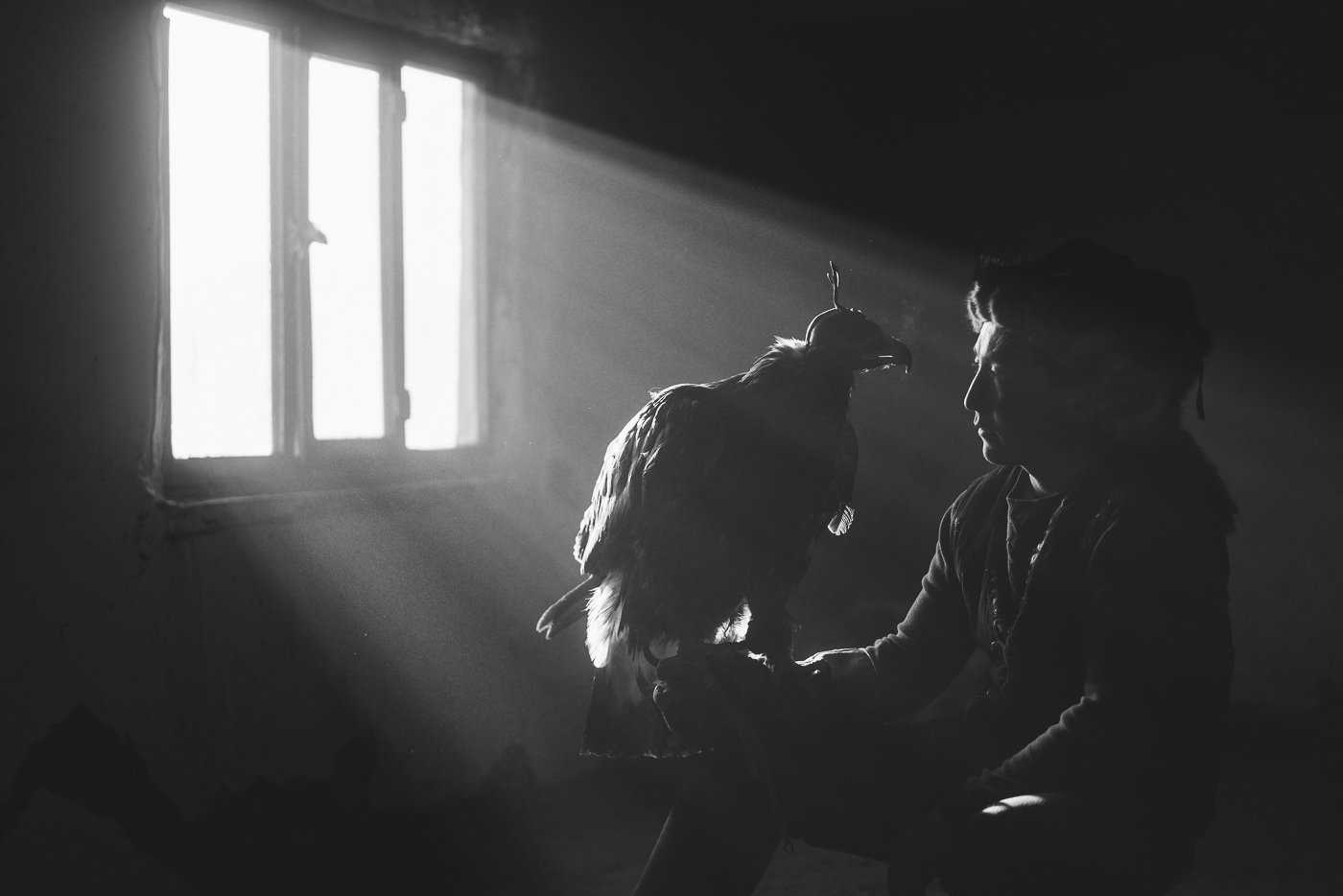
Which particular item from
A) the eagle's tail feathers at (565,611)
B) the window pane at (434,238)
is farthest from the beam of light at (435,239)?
the eagle's tail feathers at (565,611)

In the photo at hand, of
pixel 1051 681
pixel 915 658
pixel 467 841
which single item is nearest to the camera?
pixel 1051 681

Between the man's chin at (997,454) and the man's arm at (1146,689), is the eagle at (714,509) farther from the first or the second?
the man's arm at (1146,689)

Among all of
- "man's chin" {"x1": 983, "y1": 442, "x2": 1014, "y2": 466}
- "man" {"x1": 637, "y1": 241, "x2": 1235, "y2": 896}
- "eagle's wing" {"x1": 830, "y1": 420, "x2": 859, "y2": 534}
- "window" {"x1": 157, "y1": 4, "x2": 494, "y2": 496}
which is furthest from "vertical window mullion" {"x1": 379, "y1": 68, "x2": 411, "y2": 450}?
"man's chin" {"x1": 983, "y1": 442, "x2": 1014, "y2": 466}

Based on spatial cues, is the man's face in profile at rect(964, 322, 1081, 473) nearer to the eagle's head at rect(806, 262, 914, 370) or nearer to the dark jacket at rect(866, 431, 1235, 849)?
the dark jacket at rect(866, 431, 1235, 849)

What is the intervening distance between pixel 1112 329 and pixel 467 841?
1.96m

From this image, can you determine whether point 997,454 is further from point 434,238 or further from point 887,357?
point 434,238

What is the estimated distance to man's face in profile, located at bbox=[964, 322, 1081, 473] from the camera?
3.79 feet

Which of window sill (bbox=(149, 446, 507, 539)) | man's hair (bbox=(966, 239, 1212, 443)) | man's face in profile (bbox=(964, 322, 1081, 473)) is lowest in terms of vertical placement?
window sill (bbox=(149, 446, 507, 539))

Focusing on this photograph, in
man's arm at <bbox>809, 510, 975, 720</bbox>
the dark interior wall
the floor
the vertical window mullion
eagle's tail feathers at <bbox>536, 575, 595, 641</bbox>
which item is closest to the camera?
man's arm at <bbox>809, 510, 975, 720</bbox>

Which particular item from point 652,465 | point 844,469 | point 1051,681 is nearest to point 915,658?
point 1051,681

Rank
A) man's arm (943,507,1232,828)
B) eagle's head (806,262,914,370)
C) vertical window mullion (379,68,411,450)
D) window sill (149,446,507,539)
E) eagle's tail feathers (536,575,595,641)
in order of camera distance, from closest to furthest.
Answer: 1. man's arm (943,507,1232,828)
2. eagle's head (806,262,914,370)
3. eagle's tail feathers (536,575,595,641)
4. window sill (149,446,507,539)
5. vertical window mullion (379,68,411,450)

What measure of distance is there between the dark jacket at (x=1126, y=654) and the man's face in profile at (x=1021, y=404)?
58 mm

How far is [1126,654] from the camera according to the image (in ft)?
3.44

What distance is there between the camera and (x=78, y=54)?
184cm
